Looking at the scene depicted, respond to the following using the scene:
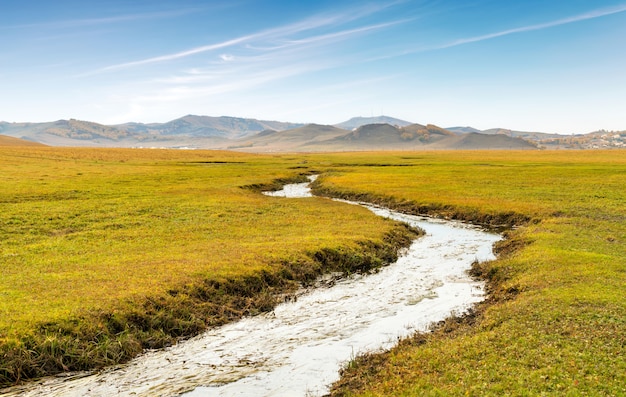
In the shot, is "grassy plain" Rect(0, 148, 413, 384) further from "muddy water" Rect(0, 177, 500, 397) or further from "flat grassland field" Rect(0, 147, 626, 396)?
"muddy water" Rect(0, 177, 500, 397)

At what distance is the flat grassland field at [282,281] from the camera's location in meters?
14.1

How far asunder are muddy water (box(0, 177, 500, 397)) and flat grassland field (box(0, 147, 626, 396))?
104 centimetres

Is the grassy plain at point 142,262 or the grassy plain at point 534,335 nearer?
the grassy plain at point 534,335

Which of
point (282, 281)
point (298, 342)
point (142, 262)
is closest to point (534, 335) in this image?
point (298, 342)

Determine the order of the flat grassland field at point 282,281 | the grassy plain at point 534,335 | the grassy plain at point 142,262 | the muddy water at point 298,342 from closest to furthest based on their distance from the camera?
the grassy plain at point 534,335
the flat grassland field at point 282,281
the muddy water at point 298,342
the grassy plain at point 142,262

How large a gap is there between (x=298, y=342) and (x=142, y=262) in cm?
1172

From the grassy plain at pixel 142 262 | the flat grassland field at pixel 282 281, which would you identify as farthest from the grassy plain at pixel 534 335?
the grassy plain at pixel 142 262

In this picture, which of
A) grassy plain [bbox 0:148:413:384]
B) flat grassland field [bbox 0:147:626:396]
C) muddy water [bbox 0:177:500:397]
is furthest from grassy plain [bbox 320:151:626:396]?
grassy plain [bbox 0:148:413:384]

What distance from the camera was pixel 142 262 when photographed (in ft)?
83.1

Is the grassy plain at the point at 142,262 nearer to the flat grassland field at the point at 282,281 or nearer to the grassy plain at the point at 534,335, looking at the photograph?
the flat grassland field at the point at 282,281

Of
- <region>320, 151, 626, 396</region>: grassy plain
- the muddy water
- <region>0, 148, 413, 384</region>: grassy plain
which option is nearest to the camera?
<region>320, 151, 626, 396</region>: grassy plain

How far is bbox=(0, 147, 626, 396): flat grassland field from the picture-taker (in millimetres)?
14125

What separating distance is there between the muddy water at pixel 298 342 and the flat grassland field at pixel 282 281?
1037 mm

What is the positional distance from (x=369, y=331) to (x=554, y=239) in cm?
1935
